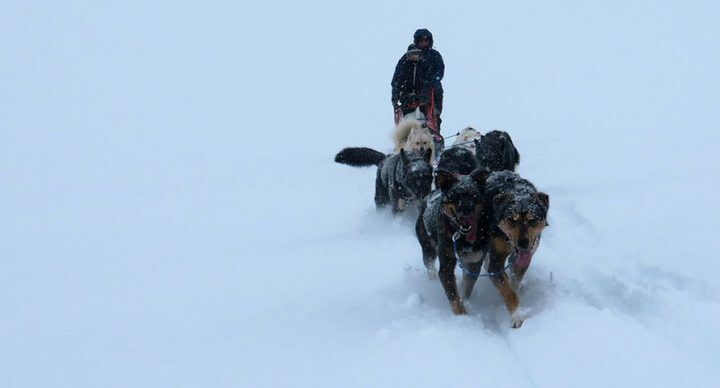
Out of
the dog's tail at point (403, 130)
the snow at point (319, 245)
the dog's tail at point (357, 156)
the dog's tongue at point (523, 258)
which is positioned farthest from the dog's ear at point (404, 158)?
Result: the dog's tongue at point (523, 258)

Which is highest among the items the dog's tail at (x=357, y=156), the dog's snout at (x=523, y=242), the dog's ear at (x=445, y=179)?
the dog's ear at (x=445, y=179)

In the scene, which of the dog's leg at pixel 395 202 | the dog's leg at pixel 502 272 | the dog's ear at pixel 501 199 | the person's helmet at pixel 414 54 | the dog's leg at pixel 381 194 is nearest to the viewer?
the dog's ear at pixel 501 199

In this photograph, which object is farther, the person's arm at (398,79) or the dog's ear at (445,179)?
the person's arm at (398,79)

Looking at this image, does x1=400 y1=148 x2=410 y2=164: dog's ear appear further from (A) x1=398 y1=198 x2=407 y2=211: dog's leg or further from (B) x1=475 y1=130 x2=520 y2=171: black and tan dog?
(B) x1=475 y1=130 x2=520 y2=171: black and tan dog

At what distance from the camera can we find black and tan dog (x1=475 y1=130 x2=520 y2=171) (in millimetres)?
5484

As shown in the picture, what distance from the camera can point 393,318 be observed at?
13.5 feet

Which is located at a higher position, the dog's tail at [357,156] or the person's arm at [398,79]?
the person's arm at [398,79]

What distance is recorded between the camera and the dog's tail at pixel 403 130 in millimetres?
7545

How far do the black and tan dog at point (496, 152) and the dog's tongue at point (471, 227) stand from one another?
166 centimetres

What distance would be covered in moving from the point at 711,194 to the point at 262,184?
5.85 metres

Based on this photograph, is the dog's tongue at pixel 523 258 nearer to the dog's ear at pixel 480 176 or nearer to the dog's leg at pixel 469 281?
the dog's leg at pixel 469 281

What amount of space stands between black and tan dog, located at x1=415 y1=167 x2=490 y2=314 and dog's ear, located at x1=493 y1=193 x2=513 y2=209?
0.44 ft

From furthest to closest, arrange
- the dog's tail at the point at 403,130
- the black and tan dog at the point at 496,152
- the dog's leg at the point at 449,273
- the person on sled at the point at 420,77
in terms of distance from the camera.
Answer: the person on sled at the point at 420,77 → the dog's tail at the point at 403,130 → the black and tan dog at the point at 496,152 → the dog's leg at the point at 449,273

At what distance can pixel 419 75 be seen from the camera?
8484 millimetres
